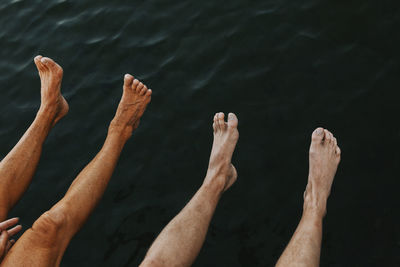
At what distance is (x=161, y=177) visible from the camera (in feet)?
13.2

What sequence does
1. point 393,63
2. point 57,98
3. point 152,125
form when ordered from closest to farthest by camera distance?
point 57,98 < point 393,63 < point 152,125

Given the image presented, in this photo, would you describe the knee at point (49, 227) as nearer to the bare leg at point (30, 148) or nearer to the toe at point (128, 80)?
the bare leg at point (30, 148)

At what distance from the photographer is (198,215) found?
3062 millimetres

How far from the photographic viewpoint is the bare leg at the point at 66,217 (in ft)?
8.80

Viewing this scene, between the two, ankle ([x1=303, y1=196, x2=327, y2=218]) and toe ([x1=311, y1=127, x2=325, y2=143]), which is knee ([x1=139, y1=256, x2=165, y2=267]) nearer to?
ankle ([x1=303, y1=196, x2=327, y2=218])

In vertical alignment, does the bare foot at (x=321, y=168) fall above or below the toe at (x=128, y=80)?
below

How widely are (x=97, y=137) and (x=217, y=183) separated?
62.8 inches

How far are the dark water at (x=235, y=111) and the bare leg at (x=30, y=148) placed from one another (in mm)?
702

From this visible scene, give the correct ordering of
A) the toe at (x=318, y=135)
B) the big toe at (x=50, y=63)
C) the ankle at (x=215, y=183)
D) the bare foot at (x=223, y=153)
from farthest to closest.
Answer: the big toe at (x=50, y=63) < the toe at (x=318, y=135) < the bare foot at (x=223, y=153) < the ankle at (x=215, y=183)

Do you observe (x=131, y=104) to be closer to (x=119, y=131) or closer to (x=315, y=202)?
(x=119, y=131)

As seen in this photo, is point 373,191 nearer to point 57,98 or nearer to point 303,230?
point 303,230

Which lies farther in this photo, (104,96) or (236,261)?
(104,96)

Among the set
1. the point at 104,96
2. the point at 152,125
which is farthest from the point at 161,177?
the point at 104,96

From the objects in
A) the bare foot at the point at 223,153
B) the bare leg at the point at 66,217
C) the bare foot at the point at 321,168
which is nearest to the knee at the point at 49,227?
the bare leg at the point at 66,217
